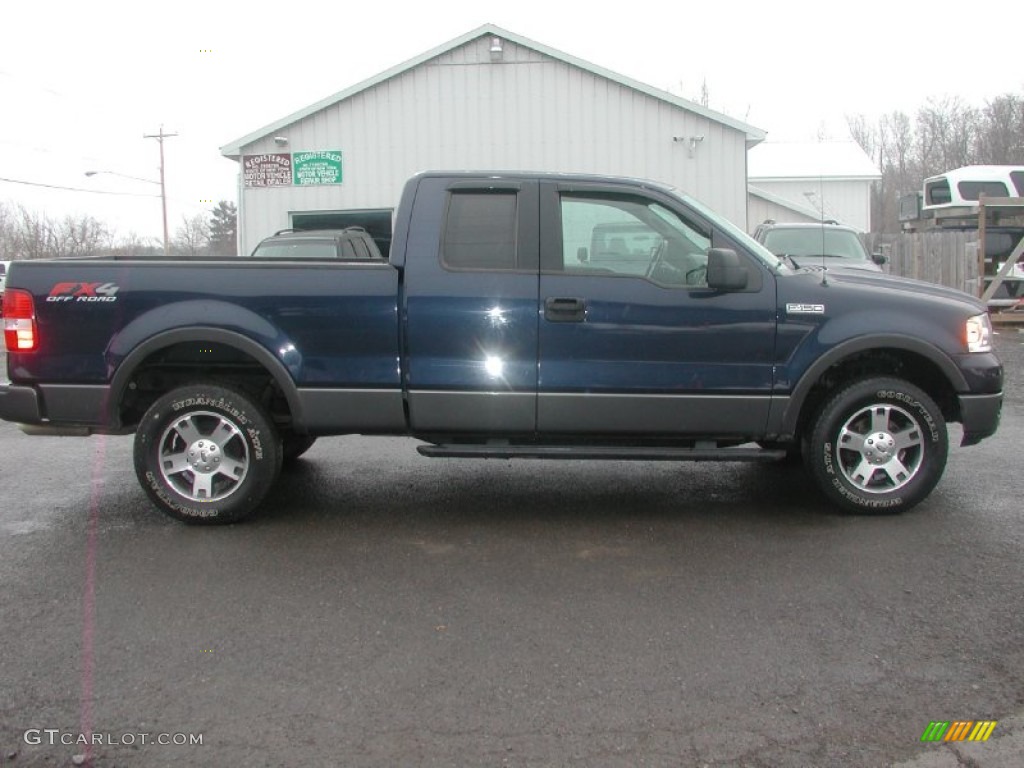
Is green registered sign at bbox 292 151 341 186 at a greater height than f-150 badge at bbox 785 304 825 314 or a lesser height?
greater

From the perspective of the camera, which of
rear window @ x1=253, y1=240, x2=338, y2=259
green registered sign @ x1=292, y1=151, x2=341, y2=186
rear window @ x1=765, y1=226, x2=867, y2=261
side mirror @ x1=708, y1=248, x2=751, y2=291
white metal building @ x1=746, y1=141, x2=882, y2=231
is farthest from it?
white metal building @ x1=746, y1=141, x2=882, y2=231

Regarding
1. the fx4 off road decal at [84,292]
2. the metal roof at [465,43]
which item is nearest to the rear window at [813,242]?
the metal roof at [465,43]

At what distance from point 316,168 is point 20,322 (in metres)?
13.3

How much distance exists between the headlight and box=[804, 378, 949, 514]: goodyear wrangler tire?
0.38 m

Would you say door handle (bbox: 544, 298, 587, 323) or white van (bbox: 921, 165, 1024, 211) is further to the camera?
white van (bbox: 921, 165, 1024, 211)

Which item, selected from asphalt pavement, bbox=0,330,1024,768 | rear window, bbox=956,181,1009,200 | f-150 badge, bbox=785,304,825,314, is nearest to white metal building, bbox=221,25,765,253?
rear window, bbox=956,181,1009,200

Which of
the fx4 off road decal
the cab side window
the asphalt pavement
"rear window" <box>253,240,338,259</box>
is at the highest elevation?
"rear window" <box>253,240,338,259</box>

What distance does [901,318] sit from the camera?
5.00 meters

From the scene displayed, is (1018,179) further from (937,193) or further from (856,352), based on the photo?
(856,352)

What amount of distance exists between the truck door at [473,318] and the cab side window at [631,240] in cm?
23

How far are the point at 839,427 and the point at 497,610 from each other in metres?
2.39

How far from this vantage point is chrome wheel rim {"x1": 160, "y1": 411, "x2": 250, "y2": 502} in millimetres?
5121

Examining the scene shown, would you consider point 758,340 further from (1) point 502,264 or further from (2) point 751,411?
(1) point 502,264

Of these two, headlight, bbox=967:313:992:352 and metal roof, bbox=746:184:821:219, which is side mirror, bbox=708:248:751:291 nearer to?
headlight, bbox=967:313:992:352
